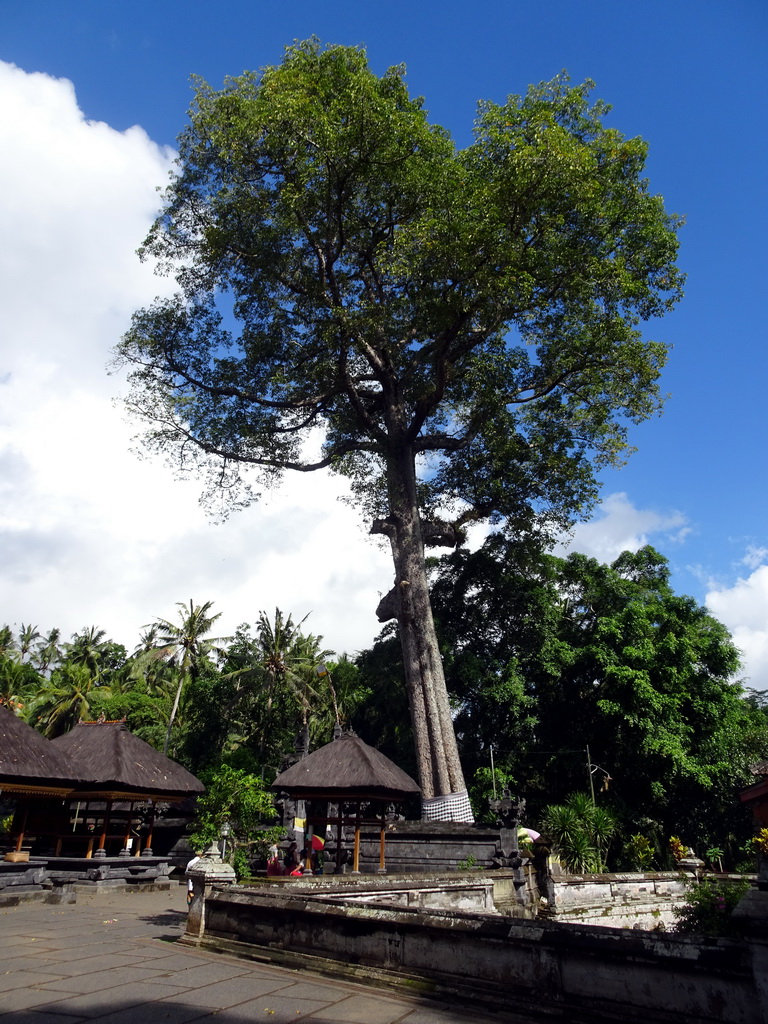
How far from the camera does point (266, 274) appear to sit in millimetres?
19344

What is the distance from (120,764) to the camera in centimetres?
1639

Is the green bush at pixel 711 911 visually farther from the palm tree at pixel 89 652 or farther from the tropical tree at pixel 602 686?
the palm tree at pixel 89 652

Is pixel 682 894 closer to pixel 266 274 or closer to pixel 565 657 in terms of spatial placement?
pixel 565 657

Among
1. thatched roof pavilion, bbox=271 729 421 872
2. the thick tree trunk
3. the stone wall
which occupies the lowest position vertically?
the stone wall

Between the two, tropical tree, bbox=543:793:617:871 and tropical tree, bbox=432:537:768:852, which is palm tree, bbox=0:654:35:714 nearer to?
tropical tree, bbox=432:537:768:852

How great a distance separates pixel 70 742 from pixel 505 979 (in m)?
17.2

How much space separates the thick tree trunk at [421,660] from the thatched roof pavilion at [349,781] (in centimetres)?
264

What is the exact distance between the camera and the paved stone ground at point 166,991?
4277 mm

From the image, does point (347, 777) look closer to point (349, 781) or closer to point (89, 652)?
point (349, 781)

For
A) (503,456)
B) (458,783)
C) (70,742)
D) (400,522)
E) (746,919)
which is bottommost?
(746,919)

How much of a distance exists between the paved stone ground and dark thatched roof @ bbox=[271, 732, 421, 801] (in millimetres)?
4862

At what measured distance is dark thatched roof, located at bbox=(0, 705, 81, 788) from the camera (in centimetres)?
1267

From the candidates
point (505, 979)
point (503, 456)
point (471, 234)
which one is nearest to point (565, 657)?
point (503, 456)

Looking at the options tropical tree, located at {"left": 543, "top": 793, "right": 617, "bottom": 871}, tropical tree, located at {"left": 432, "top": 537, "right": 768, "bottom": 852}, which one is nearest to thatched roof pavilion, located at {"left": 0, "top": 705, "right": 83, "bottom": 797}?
tropical tree, located at {"left": 543, "top": 793, "right": 617, "bottom": 871}
